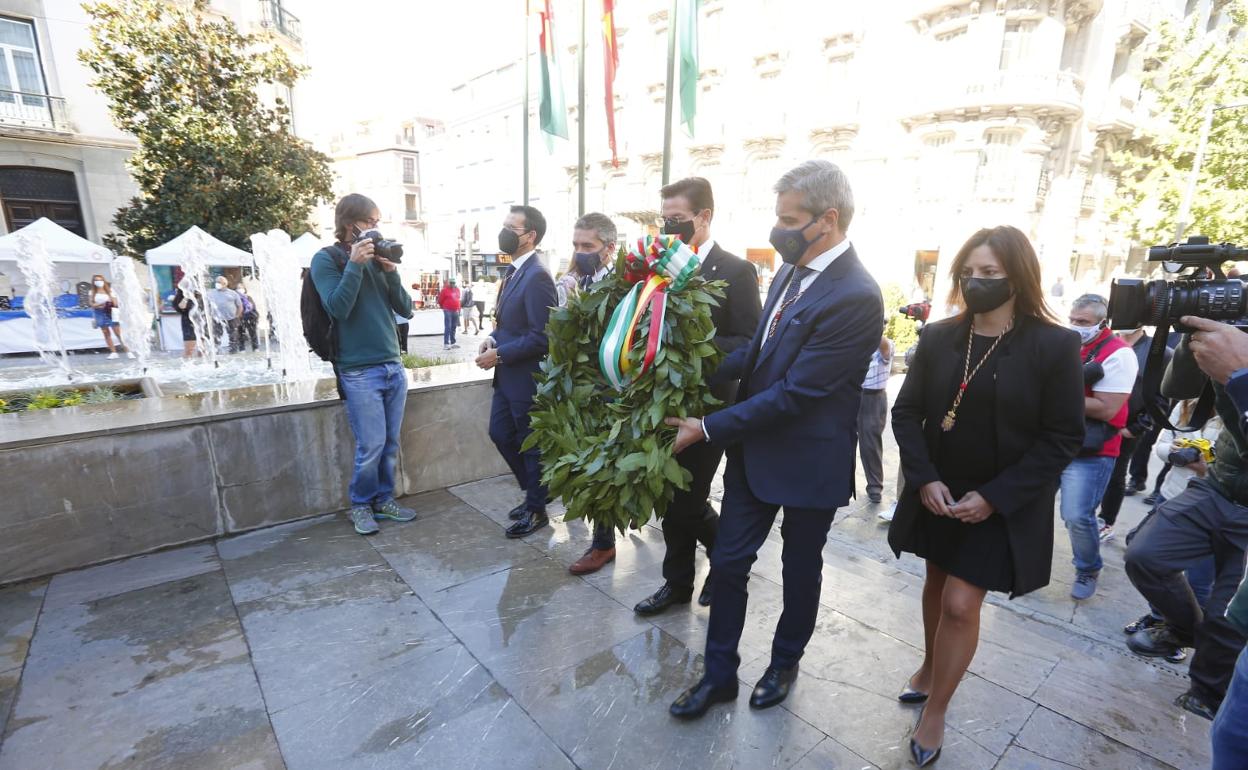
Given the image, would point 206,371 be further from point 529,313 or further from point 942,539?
point 942,539

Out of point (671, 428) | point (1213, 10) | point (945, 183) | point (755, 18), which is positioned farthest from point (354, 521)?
point (1213, 10)

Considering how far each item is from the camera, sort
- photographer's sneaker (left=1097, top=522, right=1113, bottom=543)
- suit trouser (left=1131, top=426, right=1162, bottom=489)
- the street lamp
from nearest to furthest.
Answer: photographer's sneaker (left=1097, top=522, right=1113, bottom=543) → suit trouser (left=1131, top=426, right=1162, bottom=489) → the street lamp

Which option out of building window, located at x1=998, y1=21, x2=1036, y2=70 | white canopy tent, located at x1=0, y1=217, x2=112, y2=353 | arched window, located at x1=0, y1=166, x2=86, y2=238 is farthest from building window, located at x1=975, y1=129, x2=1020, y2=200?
arched window, located at x1=0, y1=166, x2=86, y2=238

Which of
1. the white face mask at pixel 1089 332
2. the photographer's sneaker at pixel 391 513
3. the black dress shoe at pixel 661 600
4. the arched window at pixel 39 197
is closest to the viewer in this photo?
the black dress shoe at pixel 661 600

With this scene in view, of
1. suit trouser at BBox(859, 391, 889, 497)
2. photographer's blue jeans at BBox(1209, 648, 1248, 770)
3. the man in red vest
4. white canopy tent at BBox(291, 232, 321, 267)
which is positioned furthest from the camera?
white canopy tent at BBox(291, 232, 321, 267)

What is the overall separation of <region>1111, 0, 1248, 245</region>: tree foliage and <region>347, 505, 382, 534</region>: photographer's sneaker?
20.3 meters

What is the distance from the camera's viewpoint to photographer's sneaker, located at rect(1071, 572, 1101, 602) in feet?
11.3

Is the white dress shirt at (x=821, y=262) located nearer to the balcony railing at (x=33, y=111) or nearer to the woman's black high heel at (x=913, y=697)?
the woman's black high heel at (x=913, y=697)

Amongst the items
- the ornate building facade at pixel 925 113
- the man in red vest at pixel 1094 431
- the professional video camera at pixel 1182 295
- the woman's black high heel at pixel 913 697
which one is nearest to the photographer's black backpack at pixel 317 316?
the woman's black high heel at pixel 913 697

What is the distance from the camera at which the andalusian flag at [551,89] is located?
8445 millimetres

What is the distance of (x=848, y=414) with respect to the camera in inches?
89.8

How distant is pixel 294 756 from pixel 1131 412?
5.43 metres

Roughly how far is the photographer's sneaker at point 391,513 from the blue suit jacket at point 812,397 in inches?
108

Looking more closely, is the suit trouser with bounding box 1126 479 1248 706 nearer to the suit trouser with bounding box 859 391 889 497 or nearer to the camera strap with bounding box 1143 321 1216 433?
the camera strap with bounding box 1143 321 1216 433
